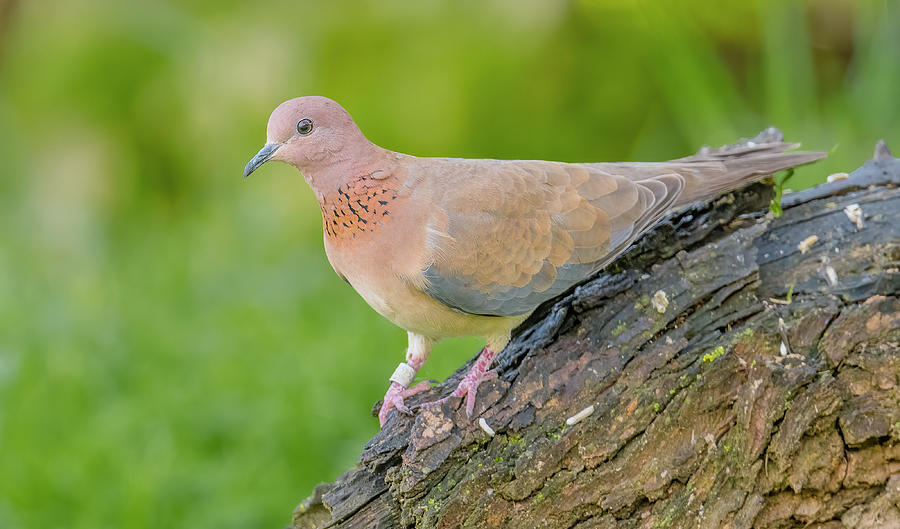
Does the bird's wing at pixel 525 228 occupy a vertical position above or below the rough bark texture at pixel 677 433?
above

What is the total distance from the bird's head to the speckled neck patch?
0.09 meters

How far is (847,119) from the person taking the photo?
524 centimetres

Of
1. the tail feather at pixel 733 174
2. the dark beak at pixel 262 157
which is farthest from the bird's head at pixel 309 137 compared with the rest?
the tail feather at pixel 733 174

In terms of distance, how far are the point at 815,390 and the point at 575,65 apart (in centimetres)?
386

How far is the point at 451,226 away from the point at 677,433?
2.96 feet

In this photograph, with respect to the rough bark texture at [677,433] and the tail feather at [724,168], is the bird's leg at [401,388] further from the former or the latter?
the tail feather at [724,168]

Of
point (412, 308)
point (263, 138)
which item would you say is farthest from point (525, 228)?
point (263, 138)

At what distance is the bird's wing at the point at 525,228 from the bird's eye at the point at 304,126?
442 mm

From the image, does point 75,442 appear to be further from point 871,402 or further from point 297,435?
point 871,402

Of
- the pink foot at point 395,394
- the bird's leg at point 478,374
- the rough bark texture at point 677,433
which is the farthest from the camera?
the pink foot at point 395,394

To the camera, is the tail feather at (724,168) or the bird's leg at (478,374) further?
the tail feather at (724,168)

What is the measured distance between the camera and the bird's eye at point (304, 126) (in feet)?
9.19

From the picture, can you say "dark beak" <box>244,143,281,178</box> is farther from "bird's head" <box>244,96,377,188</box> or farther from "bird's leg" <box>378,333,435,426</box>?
"bird's leg" <box>378,333,435,426</box>

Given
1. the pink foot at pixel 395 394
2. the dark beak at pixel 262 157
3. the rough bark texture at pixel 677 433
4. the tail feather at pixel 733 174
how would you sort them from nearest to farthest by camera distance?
1. the rough bark texture at pixel 677 433
2. the dark beak at pixel 262 157
3. the pink foot at pixel 395 394
4. the tail feather at pixel 733 174
